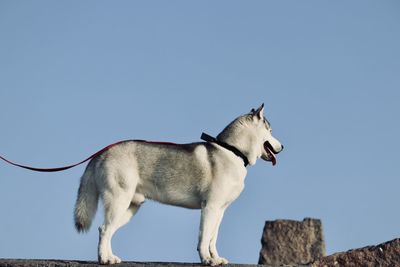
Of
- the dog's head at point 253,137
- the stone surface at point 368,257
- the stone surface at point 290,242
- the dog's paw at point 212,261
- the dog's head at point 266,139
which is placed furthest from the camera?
the stone surface at point 290,242

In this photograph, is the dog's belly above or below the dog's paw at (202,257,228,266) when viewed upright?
above

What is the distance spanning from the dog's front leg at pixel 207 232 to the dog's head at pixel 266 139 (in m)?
1.17

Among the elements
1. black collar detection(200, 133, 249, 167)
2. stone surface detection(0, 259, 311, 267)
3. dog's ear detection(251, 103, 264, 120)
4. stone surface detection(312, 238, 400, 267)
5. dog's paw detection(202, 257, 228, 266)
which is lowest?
stone surface detection(0, 259, 311, 267)

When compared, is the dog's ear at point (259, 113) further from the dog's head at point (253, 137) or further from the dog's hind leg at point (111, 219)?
the dog's hind leg at point (111, 219)

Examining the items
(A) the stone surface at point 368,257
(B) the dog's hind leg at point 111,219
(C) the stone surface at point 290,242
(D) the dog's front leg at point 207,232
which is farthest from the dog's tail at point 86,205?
(C) the stone surface at point 290,242

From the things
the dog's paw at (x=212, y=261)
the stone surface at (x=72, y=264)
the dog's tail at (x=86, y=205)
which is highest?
the dog's tail at (x=86, y=205)

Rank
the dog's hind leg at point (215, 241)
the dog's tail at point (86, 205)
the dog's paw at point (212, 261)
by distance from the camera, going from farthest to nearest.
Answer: the dog's tail at point (86, 205)
the dog's hind leg at point (215, 241)
the dog's paw at point (212, 261)

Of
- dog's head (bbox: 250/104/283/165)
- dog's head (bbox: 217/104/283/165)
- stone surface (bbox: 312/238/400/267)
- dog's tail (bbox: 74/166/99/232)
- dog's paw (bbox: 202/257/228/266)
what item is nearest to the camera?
dog's paw (bbox: 202/257/228/266)

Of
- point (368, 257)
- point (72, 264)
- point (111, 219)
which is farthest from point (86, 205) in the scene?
point (368, 257)

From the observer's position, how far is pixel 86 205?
11.9 meters

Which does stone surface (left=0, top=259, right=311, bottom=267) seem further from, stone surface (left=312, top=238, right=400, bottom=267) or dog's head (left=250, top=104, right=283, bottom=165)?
dog's head (left=250, top=104, right=283, bottom=165)

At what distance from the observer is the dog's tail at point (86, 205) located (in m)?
11.9

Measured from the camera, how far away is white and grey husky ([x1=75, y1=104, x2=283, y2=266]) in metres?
11.5

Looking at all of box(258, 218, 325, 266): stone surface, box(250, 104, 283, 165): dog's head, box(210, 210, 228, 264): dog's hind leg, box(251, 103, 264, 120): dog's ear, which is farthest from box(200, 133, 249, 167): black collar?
box(258, 218, 325, 266): stone surface
